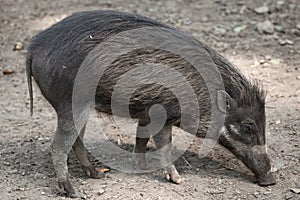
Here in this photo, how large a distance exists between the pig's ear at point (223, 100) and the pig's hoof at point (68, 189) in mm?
1356

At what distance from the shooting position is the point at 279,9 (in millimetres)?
7965

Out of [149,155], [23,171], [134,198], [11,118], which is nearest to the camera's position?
[134,198]

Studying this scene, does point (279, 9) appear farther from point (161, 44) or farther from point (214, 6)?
point (161, 44)

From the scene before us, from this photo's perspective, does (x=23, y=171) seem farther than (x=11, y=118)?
No

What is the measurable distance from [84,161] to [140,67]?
0.98 m

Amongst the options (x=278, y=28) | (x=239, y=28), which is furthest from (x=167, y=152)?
(x=278, y=28)

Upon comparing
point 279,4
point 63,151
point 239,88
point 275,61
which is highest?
point 239,88

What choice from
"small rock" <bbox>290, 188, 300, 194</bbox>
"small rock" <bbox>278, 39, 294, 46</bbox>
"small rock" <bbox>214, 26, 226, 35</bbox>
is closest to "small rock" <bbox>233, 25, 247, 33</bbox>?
"small rock" <bbox>214, 26, 226, 35</bbox>

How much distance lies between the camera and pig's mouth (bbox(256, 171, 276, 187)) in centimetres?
500

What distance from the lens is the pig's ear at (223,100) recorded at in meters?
4.96

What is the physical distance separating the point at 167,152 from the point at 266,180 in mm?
858

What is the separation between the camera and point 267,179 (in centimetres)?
501

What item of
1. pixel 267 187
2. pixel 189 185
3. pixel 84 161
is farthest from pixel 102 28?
pixel 267 187

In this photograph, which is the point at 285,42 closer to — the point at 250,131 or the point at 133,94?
the point at 250,131
